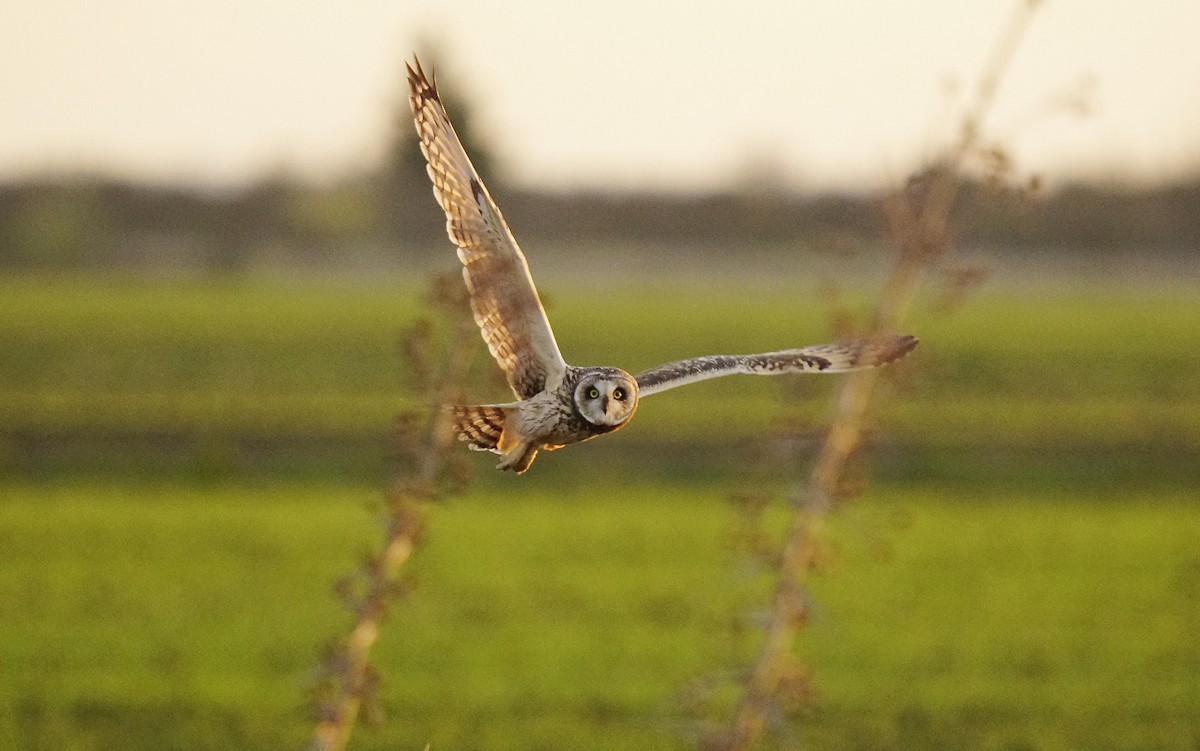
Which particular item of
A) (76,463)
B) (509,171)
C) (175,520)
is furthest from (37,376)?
(509,171)

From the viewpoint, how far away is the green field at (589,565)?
47.1 ft

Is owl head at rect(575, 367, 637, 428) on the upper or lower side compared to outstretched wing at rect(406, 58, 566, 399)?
lower

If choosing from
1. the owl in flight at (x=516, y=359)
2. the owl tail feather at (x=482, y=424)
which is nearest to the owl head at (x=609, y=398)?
the owl in flight at (x=516, y=359)

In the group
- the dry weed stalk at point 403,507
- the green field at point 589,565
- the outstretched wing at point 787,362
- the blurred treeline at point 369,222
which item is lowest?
the dry weed stalk at point 403,507

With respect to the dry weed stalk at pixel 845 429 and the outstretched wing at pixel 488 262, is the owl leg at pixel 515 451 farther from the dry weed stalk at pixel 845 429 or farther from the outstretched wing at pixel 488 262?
the dry weed stalk at pixel 845 429

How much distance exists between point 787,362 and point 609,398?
692mm

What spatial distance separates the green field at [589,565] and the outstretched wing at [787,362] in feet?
2.74

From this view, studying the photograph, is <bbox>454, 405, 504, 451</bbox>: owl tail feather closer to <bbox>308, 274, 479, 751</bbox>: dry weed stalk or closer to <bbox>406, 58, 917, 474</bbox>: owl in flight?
<bbox>406, 58, 917, 474</bbox>: owl in flight

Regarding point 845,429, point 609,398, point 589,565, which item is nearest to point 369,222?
point 589,565

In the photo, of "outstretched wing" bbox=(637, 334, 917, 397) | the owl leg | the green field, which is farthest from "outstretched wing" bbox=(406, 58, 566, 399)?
the green field

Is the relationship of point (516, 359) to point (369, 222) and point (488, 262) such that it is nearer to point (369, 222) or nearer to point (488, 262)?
point (488, 262)

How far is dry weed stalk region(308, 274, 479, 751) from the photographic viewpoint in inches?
185

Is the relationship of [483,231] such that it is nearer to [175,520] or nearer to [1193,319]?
[175,520]

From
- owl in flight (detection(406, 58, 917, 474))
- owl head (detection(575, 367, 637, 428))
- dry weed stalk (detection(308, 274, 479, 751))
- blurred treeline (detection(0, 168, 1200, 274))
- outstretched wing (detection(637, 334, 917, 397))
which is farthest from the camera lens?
blurred treeline (detection(0, 168, 1200, 274))
